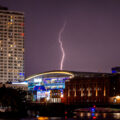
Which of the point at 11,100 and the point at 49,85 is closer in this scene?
the point at 11,100

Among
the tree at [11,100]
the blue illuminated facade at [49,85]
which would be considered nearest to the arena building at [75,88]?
the blue illuminated facade at [49,85]

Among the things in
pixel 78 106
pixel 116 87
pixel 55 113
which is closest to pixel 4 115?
pixel 55 113

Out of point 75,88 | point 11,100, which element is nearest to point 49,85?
point 75,88

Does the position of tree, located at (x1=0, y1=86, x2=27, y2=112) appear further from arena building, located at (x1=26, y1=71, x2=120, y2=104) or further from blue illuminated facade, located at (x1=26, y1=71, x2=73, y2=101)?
blue illuminated facade, located at (x1=26, y1=71, x2=73, y2=101)

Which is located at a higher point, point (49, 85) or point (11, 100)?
point (49, 85)

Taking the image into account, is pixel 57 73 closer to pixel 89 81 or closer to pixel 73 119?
pixel 89 81

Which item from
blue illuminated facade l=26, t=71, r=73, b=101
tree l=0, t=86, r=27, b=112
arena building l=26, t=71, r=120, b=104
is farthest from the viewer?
blue illuminated facade l=26, t=71, r=73, b=101

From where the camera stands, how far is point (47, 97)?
167500 millimetres

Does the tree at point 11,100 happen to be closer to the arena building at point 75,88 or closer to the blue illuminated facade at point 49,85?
the arena building at point 75,88

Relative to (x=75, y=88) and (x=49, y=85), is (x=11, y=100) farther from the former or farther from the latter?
(x=49, y=85)

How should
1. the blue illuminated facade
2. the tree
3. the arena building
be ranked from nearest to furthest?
1. the tree
2. the arena building
3. the blue illuminated facade

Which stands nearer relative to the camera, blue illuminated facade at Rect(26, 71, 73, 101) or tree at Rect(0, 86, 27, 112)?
tree at Rect(0, 86, 27, 112)

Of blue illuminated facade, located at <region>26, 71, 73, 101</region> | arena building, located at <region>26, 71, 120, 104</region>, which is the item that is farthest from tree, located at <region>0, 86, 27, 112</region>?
blue illuminated facade, located at <region>26, 71, 73, 101</region>

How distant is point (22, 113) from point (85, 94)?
2280 inches
